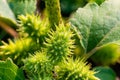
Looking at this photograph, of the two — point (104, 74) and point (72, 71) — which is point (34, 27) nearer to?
point (72, 71)

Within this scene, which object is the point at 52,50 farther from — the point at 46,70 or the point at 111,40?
the point at 111,40

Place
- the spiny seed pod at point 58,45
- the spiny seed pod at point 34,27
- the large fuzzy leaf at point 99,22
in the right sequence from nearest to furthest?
the spiny seed pod at point 58,45, the spiny seed pod at point 34,27, the large fuzzy leaf at point 99,22

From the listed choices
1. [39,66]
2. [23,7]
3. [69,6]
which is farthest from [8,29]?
[39,66]

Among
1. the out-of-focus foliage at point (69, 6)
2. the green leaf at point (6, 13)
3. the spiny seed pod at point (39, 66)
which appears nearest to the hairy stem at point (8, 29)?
the green leaf at point (6, 13)

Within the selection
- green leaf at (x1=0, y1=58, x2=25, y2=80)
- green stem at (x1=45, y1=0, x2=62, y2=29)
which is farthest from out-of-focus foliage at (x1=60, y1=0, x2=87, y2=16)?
green leaf at (x1=0, y1=58, x2=25, y2=80)

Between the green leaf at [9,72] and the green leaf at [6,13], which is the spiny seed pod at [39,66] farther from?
the green leaf at [6,13]

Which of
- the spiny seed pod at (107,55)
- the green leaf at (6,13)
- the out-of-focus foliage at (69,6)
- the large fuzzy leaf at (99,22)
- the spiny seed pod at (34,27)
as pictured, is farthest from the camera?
the out-of-focus foliage at (69,6)
